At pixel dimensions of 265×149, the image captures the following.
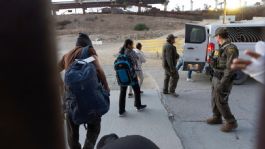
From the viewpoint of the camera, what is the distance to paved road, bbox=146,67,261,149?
17.5 ft

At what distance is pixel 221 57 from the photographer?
18.1 feet

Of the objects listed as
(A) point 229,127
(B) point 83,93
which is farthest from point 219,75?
(B) point 83,93

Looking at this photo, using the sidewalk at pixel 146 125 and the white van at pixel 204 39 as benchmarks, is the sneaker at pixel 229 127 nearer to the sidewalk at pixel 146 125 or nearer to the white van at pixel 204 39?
the sidewalk at pixel 146 125

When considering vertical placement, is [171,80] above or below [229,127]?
above

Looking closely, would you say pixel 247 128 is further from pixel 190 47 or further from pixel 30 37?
pixel 30 37

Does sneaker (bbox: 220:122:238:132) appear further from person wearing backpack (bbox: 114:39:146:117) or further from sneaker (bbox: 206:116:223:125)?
person wearing backpack (bbox: 114:39:146:117)

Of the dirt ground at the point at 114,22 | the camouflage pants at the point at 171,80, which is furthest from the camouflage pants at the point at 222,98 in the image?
the dirt ground at the point at 114,22

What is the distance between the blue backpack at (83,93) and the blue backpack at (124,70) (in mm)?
2396

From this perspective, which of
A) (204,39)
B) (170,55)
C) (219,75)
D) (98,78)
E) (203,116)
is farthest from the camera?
(204,39)

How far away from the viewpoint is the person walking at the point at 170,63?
7.95m

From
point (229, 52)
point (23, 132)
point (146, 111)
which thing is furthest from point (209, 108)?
point (23, 132)

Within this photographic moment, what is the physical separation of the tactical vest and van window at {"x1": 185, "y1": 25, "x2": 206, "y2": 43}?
4472 millimetres

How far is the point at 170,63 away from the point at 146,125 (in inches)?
87.5

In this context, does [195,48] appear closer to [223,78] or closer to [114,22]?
[223,78]
